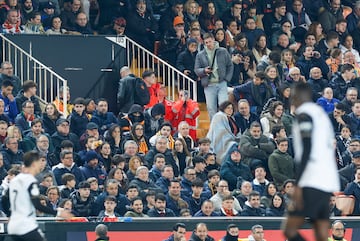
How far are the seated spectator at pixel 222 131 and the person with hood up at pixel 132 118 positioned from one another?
123cm

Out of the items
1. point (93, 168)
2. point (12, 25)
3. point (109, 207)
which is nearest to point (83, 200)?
point (109, 207)

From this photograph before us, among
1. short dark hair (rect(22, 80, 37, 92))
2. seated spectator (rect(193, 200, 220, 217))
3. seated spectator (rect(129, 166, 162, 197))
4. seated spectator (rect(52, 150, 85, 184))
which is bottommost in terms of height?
seated spectator (rect(193, 200, 220, 217))

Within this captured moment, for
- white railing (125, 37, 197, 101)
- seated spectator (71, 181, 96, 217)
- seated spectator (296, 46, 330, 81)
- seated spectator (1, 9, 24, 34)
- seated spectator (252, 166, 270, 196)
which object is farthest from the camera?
seated spectator (296, 46, 330, 81)

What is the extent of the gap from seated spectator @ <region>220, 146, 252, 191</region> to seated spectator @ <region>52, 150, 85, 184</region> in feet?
8.54

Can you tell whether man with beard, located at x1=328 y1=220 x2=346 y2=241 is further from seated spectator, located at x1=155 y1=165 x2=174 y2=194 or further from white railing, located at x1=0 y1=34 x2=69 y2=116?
white railing, located at x1=0 y1=34 x2=69 y2=116

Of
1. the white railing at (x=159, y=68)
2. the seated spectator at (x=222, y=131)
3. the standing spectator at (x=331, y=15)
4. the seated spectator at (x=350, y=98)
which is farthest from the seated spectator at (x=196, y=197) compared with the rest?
the standing spectator at (x=331, y=15)

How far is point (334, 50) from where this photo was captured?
92.5 ft

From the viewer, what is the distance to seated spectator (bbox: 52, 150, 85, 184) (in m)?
21.9

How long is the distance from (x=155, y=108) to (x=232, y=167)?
1961 millimetres

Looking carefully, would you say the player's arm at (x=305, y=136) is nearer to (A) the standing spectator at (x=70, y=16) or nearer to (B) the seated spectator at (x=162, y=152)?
(B) the seated spectator at (x=162, y=152)

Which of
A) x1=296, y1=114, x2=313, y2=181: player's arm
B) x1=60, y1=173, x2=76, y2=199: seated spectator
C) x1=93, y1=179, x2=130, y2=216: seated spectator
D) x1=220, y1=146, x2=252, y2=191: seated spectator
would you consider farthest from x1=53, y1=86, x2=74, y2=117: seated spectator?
x1=296, y1=114, x2=313, y2=181: player's arm

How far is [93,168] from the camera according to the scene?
22.4m

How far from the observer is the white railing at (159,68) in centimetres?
2681

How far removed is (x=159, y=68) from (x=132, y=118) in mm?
3320
